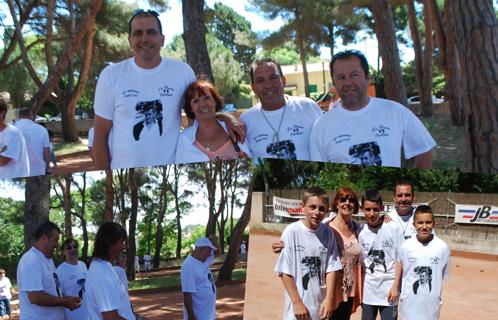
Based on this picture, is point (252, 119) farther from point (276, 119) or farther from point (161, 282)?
point (161, 282)

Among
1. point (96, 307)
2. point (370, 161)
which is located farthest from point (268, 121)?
point (96, 307)

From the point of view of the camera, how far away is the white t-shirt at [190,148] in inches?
94.3

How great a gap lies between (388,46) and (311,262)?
762 cm

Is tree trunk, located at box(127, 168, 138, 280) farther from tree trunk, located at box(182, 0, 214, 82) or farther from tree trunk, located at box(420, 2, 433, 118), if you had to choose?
tree trunk, located at box(420, 2, 433, 118)

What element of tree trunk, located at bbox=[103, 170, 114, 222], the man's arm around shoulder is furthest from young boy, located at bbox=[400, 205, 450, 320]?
the man's arm around shoulder

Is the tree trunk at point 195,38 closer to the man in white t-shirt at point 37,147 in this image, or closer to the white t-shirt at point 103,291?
the man in white t-shirt at point 37,147

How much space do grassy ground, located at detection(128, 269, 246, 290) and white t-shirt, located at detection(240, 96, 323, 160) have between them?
2.64 ft

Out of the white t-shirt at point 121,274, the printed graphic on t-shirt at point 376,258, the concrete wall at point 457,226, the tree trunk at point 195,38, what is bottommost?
the white t-shirt at point 121,274

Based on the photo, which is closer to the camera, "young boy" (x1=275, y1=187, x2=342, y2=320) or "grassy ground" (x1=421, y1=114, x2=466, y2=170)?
"young boy" (x1=275, y1=187, x2=342, y2=320)

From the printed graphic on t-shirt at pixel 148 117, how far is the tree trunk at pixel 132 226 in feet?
3.40

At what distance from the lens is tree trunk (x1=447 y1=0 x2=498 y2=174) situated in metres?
4.50

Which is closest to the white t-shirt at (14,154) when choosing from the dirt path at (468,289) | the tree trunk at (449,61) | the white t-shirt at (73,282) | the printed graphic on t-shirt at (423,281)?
the white t-shirt at (73,282)

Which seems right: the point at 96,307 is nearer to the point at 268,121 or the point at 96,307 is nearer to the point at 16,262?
the point at 16,262

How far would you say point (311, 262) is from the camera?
5.31 feet
